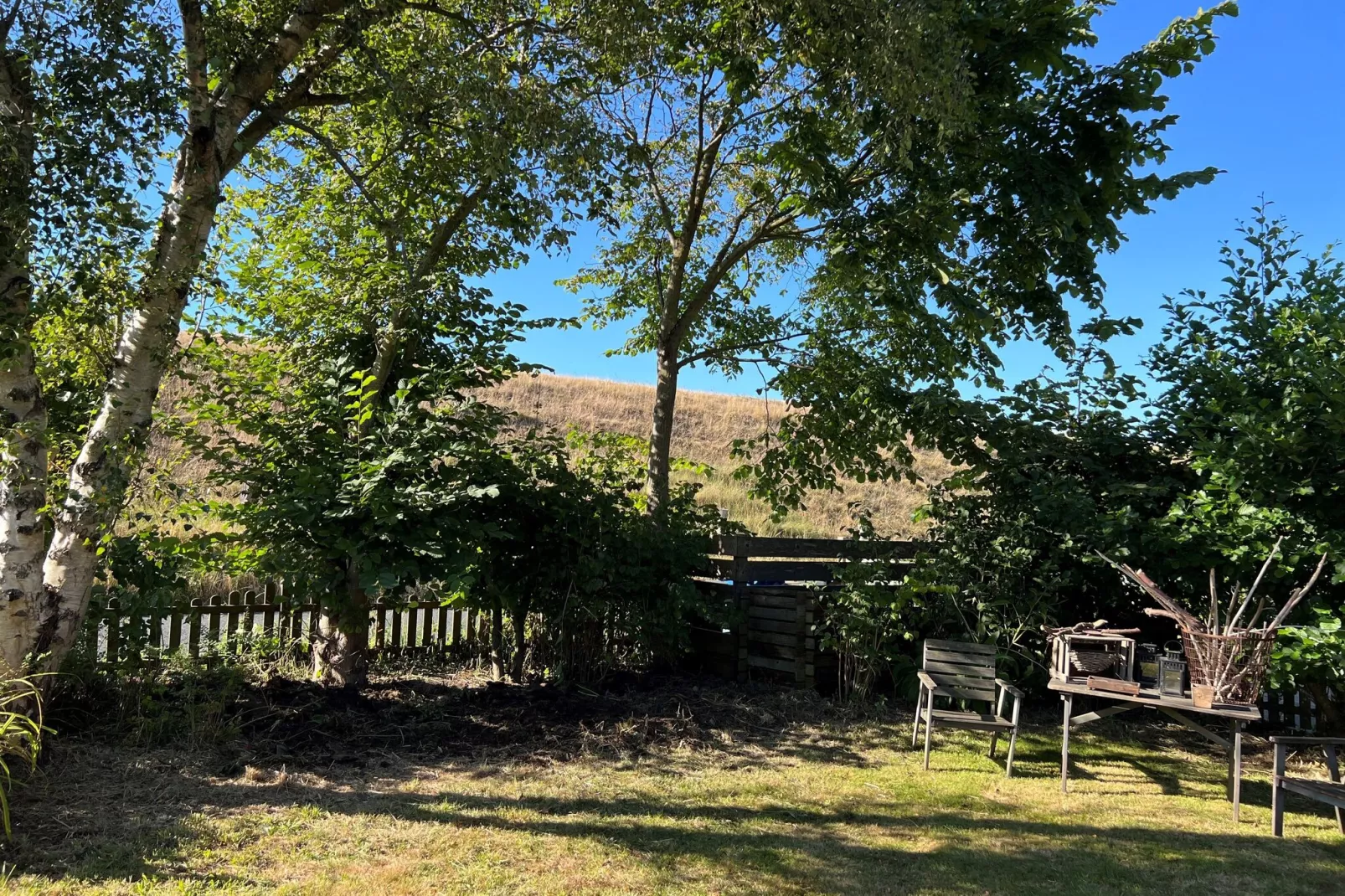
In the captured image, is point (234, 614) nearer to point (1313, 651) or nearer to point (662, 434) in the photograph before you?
point (662, 434)

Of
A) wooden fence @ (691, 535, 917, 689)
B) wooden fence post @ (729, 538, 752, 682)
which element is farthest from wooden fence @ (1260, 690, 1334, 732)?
wooden fence post @ (729, 538, 752, 682)

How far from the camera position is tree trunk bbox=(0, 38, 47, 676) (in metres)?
4.89

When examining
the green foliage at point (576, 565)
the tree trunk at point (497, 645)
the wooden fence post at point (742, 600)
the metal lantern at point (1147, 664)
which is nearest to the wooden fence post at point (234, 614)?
the green foliage at point (576, 565)

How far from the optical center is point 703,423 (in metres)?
37.2

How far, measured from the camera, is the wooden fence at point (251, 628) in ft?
20.8

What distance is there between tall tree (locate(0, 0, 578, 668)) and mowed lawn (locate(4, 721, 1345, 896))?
1.00 metres

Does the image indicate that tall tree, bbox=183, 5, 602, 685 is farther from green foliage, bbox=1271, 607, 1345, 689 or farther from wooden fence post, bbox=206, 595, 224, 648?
green foliage, bbox=1271, 607, 1345, 689

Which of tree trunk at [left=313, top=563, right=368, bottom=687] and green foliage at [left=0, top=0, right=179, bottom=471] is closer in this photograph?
green foliage at [left=0, top=0, right=179, bottom=471]

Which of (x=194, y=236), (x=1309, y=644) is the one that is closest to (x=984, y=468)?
(x=1309, y=644)

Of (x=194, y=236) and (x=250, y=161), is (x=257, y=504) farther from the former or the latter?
(x=250, y=161)

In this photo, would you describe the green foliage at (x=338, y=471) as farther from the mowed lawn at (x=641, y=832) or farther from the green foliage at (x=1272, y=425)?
the green foliage at (x=1272, y=425)

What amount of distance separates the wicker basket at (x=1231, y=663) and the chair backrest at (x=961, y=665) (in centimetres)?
171

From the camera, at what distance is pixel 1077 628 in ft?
21.6

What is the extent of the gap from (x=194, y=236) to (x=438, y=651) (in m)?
4.94
